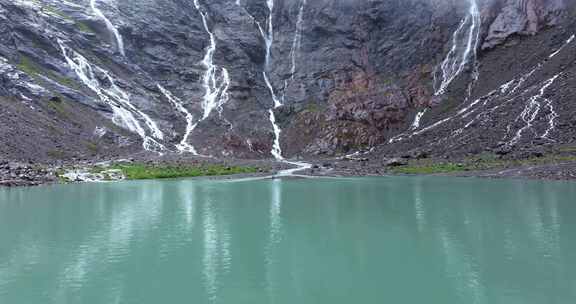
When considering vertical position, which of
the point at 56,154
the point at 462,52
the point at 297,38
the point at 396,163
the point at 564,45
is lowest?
the point at 396,163

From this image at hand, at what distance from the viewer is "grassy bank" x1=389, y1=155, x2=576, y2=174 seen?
6462 cm

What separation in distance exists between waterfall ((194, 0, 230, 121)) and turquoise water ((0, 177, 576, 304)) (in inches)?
2655

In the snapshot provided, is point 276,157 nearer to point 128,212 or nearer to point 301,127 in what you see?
point 301,127

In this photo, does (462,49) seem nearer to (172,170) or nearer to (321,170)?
(321,170)

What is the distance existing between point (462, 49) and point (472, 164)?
49903 mm

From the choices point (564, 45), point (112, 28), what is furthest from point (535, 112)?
point (112, 28)

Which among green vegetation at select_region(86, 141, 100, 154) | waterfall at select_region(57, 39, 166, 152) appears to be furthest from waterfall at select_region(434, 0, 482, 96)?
green vegetation at select_region(86, 141, 100, 154)

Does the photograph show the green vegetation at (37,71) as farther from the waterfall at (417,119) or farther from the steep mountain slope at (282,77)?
the waterfall at (417,119)

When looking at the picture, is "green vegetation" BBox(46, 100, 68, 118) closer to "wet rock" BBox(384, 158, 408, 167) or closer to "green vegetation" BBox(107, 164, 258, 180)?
"green vegetation" BBox(107, 164, 258, 180)

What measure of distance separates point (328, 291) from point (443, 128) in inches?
3048

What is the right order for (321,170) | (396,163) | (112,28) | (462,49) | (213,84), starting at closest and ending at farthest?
1. (321,170)
2. (396,163)
3. (462,49)
4. (213,84)
5. (112,28)

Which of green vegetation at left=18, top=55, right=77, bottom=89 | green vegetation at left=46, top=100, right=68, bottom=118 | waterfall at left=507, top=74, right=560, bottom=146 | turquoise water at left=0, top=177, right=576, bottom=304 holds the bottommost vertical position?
turquoise water at left=0, top=177, right=576, bottom=304

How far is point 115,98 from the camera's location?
342ft

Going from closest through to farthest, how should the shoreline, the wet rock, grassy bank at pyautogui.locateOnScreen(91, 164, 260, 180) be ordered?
the shoreline, grassy bank at pyautogui.locateOnScreen(91, 164, 260, 180), the wet rock
